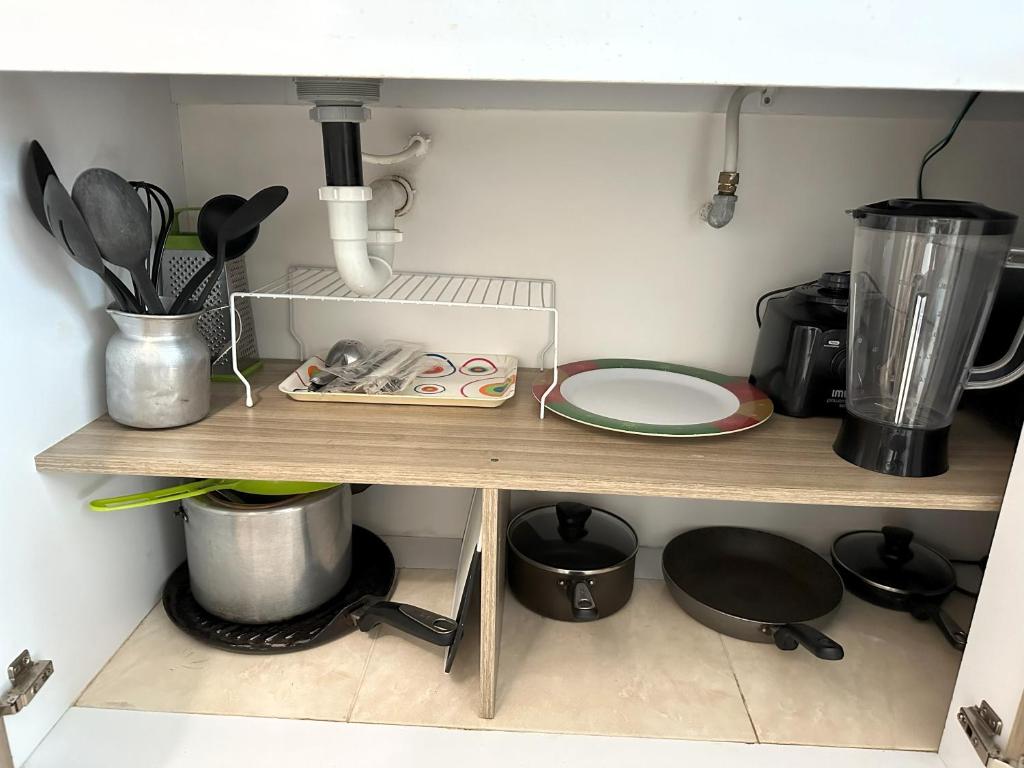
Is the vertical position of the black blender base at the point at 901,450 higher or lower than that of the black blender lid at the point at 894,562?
higher

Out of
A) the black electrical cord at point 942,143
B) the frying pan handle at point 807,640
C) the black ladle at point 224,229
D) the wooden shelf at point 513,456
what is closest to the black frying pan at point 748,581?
the frying pan handle at point 807,640

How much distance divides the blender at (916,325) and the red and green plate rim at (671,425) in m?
0.14

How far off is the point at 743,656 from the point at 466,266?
757 mm

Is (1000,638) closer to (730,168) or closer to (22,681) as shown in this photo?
(730,168)

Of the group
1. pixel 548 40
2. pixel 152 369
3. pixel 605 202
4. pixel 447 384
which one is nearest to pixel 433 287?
pixel 447 384

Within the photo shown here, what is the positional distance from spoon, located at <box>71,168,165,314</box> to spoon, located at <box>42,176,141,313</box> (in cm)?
2

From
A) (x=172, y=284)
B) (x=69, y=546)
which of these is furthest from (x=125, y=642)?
(x=172, y=284)

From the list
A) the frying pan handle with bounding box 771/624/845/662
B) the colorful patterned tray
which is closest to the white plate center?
the colorful patterned tray

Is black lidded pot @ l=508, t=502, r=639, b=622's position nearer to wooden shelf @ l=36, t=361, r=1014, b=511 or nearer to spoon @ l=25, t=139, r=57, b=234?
wooden shelf @ l=36, t=361, r=1014, b=511

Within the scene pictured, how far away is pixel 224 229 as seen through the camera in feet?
3.10

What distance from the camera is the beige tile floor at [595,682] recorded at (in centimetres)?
97

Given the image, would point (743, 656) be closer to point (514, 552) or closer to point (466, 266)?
point (514, 552)

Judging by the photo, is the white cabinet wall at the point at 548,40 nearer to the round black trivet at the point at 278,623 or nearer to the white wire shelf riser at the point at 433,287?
the white wire shelf riser at the point at 433,287

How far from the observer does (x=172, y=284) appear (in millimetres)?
1074
